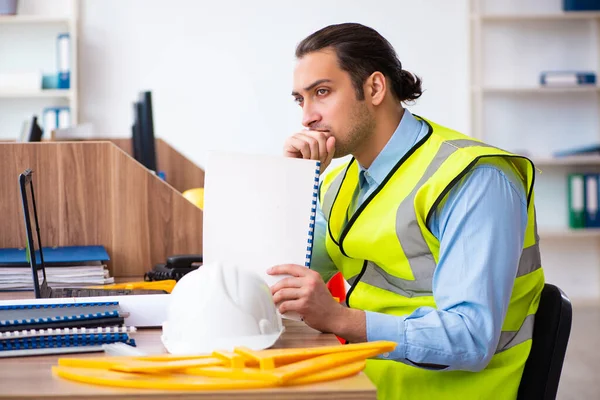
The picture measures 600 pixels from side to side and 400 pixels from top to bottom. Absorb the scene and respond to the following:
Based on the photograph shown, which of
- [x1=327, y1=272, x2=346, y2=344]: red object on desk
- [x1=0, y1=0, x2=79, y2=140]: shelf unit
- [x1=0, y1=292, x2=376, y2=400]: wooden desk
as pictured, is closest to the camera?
[x1=0, y1=292, x2=376, y2=400]: wooden desk

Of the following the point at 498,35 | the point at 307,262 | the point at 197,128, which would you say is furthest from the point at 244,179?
the point at 498,35

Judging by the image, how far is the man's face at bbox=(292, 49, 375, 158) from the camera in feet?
5.50

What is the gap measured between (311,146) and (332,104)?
0.52 feet

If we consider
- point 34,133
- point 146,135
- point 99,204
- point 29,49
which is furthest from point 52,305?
point 29,49

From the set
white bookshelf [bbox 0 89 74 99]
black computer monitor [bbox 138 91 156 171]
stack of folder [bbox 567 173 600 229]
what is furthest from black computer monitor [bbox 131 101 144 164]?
stack of folder [bbox 567 173 600 229]

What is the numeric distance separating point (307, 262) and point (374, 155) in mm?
410

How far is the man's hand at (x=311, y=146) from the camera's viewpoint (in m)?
1.57

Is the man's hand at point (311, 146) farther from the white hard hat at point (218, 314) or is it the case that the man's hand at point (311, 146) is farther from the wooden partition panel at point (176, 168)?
the wooden partition panel at point (176, 168)

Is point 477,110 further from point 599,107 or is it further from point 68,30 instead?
point 68,30

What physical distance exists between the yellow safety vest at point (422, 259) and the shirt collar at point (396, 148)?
0.04 metres

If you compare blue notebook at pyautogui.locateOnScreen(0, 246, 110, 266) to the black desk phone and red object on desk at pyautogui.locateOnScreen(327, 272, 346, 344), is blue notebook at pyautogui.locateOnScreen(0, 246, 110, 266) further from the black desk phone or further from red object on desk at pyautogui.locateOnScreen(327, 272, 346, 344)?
red object on desk at pyautogui.locateOnScreen(327, 272, 346, 344)

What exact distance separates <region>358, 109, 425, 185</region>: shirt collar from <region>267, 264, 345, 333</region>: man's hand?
429 mm

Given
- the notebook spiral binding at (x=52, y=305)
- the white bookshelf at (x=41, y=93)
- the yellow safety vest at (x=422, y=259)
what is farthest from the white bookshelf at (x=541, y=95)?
the notebook spiral binding at (x=52, y=305)

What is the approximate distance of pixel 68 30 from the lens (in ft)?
16.7
